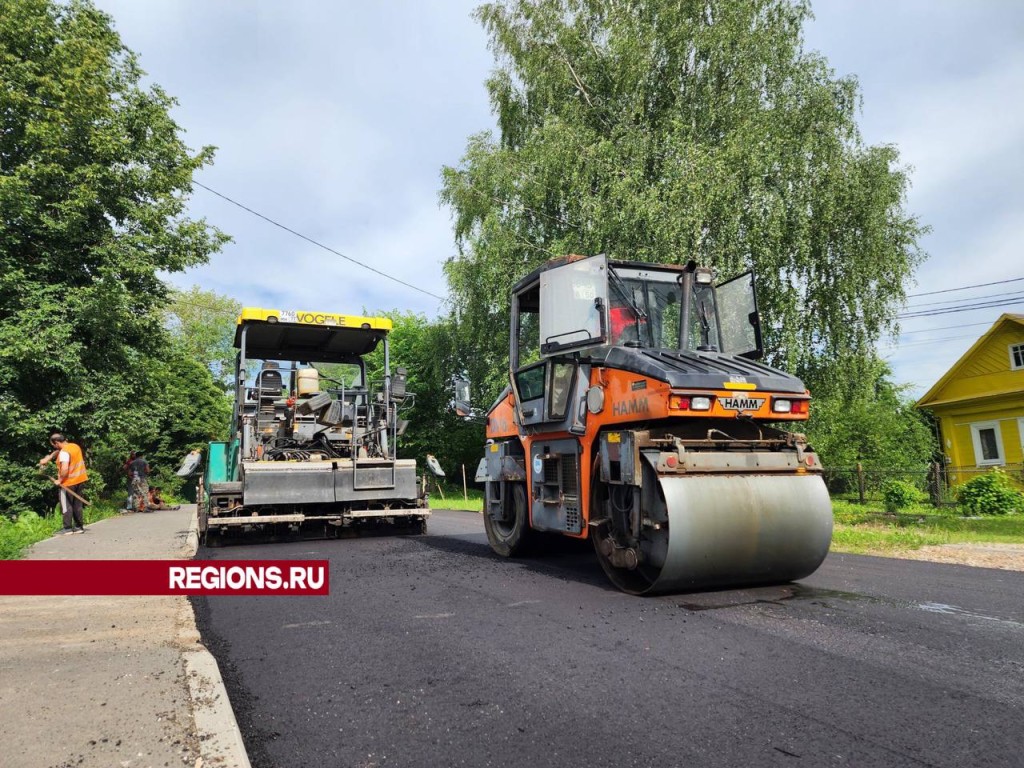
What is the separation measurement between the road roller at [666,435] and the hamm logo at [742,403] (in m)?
0.01

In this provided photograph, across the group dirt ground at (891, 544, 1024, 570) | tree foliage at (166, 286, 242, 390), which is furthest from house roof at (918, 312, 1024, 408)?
tree foliage at (166, 286, 242, 390)

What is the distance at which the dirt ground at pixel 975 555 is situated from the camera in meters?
7.90

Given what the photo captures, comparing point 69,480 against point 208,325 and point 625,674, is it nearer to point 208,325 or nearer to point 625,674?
point 625,674

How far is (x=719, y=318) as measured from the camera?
23.1 ft

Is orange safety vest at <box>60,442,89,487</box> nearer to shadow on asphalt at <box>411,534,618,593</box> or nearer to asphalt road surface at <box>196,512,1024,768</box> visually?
shadow on asphalt at <box>411,534,618,593</box>

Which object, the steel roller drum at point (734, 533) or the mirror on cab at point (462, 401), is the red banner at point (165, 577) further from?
the steel roller drum at point (734, 533)

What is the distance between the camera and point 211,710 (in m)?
3.20

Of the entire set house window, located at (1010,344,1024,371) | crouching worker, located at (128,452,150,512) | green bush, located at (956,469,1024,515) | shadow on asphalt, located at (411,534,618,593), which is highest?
house window, located at (1010,344,1024,371)

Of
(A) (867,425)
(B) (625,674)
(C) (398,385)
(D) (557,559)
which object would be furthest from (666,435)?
(A) (867,425)

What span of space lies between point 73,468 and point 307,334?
14.9 ft

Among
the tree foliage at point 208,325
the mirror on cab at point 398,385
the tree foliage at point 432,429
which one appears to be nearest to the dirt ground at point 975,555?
the mirror on cab at point 398,385

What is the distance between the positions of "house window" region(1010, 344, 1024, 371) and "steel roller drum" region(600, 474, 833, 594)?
22.8 metres

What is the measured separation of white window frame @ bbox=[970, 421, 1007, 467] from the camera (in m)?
23.7

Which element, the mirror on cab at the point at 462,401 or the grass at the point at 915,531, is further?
the grass at the point at 915,531
